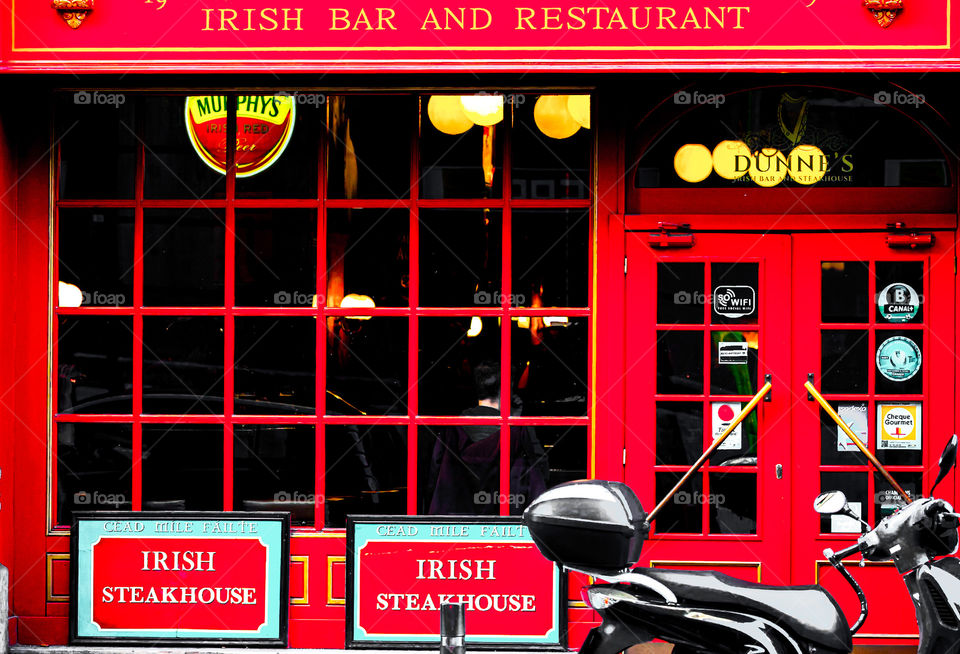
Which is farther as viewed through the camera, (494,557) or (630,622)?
(494,557)

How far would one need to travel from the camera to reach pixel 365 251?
6.66m

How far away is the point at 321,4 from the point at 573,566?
3384 millimetres

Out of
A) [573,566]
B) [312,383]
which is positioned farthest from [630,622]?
[312,383]

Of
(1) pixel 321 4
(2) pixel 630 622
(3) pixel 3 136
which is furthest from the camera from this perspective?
(3) pixel 3 136

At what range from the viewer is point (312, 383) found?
21.8 ft

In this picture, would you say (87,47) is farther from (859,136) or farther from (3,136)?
(859,136)

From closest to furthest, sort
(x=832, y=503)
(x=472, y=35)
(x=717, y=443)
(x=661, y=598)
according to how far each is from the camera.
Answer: (x=661, y=598) < (x=832, y=503) < (x=472, y=35) < (x=717, y=443)

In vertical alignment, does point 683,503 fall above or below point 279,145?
below

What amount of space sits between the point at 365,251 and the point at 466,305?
26.5 inches

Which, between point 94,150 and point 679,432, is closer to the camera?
point 679,432

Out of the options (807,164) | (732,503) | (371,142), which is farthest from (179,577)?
(807,164)

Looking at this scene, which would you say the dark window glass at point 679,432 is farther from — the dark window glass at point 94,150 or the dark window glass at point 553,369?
the dark window glass at point 94,150

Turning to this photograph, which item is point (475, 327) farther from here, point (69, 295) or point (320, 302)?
point (69, 295)

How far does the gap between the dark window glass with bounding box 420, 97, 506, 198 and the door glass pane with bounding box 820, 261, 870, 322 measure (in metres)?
1.96
